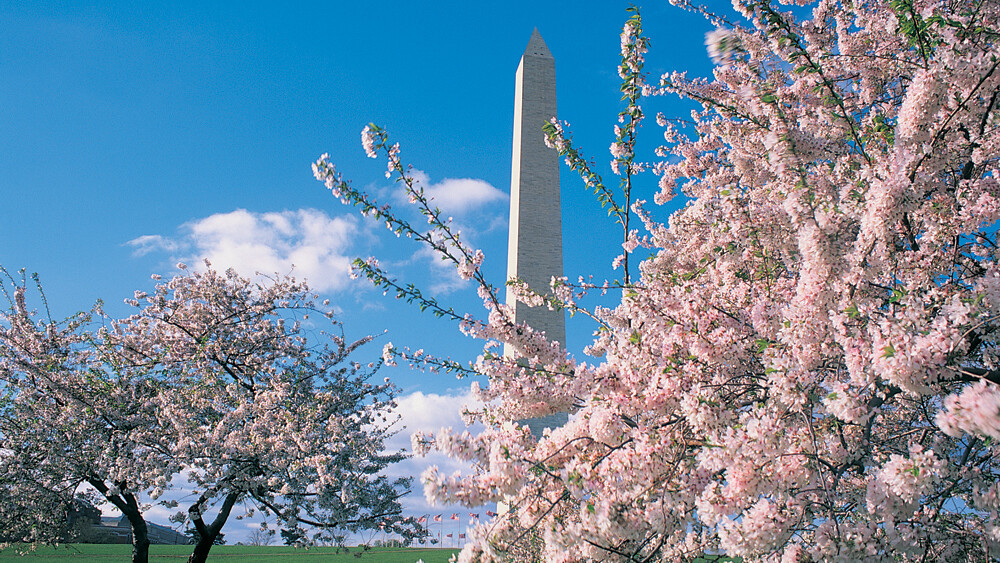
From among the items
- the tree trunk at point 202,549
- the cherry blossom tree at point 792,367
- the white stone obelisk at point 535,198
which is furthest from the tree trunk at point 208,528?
the cherry blossom tree at point 792,367

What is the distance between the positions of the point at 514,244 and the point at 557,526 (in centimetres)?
1140

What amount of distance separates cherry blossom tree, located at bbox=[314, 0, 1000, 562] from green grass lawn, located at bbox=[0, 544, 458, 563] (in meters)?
11.1

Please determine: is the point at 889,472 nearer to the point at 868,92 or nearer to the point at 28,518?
the point at 868,92

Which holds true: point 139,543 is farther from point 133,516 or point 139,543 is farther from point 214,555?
point 214,555

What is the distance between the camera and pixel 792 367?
278cm

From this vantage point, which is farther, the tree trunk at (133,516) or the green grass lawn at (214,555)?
the green grass lawn at (214,555)

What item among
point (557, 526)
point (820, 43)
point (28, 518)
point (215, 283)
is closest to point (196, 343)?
point (215, 283)

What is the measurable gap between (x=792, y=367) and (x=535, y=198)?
1161 centimetres

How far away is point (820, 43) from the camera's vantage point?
5.60 metres

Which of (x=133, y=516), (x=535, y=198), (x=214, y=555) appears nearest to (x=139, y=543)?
(x=133, y=516)

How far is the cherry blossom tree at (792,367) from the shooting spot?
255 cm

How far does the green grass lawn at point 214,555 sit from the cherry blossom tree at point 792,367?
36.3 ft

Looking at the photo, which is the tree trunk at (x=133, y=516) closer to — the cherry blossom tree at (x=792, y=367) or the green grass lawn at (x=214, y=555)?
the green grass lawn at (x=214, y=555)

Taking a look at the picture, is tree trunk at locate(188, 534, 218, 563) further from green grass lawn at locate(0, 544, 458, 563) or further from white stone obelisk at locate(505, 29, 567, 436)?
white stone obelisk at locate(505, 29, 567, 436)
